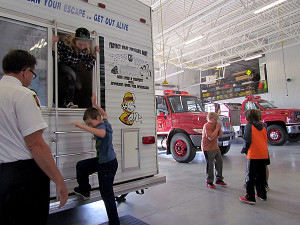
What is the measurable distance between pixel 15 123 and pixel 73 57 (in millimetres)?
1434

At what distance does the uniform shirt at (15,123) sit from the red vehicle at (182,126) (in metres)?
5.83

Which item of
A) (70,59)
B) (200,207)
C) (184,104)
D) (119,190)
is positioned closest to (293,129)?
(184,104)

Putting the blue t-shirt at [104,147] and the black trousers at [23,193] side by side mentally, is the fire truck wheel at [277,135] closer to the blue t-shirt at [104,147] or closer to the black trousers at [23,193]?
the blue t-shirt at [104,147]

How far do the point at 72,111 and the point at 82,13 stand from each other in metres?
1.23

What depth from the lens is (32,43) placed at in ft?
8.14

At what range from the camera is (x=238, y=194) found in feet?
13.4

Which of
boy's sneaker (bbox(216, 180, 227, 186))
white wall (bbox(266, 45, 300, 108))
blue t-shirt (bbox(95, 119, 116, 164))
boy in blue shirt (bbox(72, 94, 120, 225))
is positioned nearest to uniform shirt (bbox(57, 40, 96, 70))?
boy in blue shirt (bbox(72, 94, 120, 225))

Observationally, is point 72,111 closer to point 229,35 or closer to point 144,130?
point 144,130

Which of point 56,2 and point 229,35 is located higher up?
point 229,35

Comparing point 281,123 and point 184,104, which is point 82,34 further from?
point 281,123

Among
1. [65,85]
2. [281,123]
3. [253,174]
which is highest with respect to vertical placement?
[65,85]

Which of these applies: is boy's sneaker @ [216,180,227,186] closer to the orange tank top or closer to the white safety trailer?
the orange tank top

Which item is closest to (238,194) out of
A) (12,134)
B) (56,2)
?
(12,134)

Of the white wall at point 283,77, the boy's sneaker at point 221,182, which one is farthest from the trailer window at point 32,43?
the white wall at point 283,77
